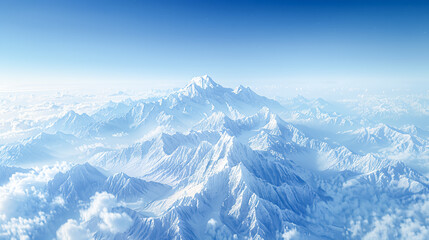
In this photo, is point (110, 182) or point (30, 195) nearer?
point (30, 195)

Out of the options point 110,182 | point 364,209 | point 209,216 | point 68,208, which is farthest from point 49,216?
point 364,209

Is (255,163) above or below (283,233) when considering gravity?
above

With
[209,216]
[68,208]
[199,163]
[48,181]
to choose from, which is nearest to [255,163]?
[199,163]

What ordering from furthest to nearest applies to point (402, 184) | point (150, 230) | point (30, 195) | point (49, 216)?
point (402, 184), point (30, 195), point (49, 216), point (150, 230)

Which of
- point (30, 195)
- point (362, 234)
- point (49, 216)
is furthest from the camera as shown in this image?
point (30, 195)

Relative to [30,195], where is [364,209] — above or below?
below

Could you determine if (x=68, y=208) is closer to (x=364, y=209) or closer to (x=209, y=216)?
(x=209, y=216)

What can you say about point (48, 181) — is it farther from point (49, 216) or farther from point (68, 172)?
point (49, 216)

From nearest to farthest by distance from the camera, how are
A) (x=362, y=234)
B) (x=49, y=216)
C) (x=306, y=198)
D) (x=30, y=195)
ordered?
(x=362, y=234) < (x=49, y=216) < (x=30, y=195) < (x=306, y=198)

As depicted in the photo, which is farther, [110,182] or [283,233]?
[110,182]
